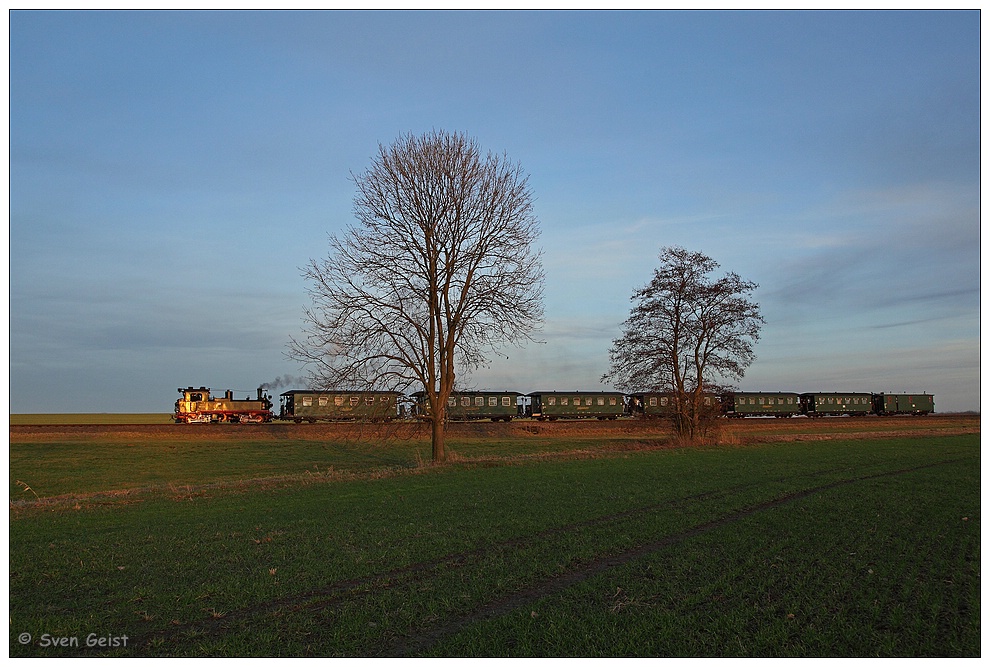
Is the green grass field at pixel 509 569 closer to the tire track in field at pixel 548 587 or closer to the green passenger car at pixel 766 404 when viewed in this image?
the tire track in field at pixel 548 587

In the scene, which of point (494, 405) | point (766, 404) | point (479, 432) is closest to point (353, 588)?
point (479, 432)

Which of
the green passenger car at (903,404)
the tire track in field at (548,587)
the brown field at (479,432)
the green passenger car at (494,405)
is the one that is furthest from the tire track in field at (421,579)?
the green passenger car at (903,404)

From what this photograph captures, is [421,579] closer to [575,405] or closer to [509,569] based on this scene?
[509,569]

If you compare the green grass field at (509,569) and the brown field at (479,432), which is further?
the brown field at (479,432)

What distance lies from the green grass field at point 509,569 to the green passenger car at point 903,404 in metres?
72.0

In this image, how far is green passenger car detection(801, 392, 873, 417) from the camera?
78.3 m

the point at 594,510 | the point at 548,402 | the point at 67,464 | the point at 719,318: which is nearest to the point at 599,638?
the point at 594,510

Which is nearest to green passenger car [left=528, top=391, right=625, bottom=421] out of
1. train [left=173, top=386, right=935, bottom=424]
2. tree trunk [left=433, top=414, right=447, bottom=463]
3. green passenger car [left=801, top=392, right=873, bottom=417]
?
train [left=173, top=386, right=935, bottom=424]

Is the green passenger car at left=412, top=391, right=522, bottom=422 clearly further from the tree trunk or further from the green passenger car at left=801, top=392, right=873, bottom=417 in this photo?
the green passenger car at left=801, top=392, right=873, bottom=417

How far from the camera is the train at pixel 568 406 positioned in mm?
53634

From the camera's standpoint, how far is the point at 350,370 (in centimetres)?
2420

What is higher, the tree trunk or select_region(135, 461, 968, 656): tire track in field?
the tree trunk

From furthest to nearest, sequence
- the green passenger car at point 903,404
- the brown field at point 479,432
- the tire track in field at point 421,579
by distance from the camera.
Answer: the green passenger car at point 903,404 < the brown field at point 479,432 < the tire track in field at point 421,579
